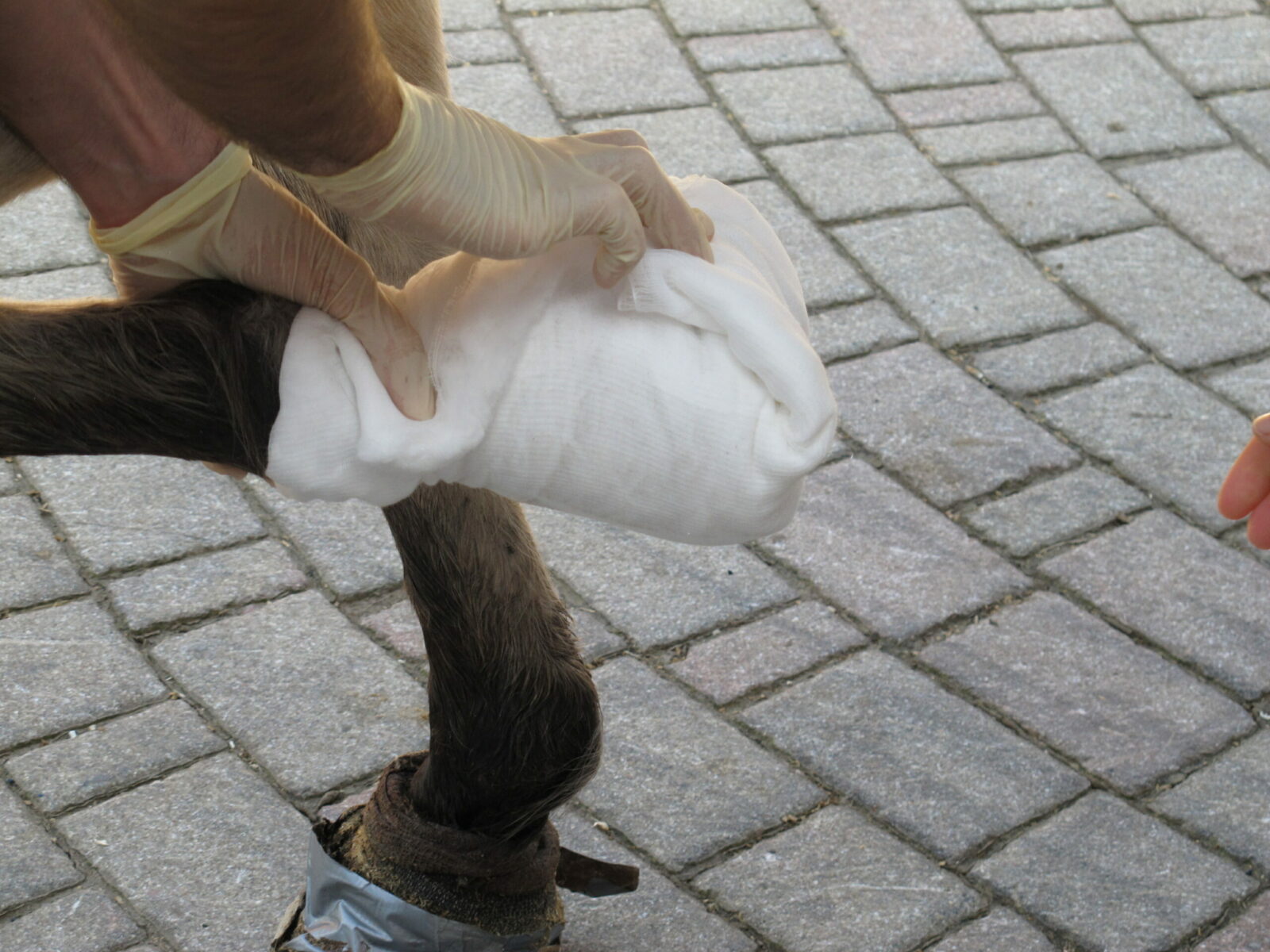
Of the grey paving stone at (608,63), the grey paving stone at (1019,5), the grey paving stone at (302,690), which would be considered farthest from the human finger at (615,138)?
the grey paving stone at (1019,5)

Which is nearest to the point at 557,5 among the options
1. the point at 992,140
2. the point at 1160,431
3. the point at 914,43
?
the point at 914,43

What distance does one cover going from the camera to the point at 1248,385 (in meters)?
3.48

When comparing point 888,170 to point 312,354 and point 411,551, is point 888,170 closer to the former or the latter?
point 411,551

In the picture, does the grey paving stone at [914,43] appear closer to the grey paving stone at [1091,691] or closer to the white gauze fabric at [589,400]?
the grey paving stone at [1091,691]

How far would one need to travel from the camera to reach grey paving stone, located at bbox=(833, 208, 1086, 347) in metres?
3.59

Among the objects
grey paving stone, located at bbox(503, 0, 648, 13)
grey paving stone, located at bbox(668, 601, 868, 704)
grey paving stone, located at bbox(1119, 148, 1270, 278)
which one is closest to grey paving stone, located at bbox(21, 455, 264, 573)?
grey paving stone, located at bbox(668, 601, 868, 704)

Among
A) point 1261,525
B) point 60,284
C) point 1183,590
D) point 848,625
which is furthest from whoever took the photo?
point 60,284

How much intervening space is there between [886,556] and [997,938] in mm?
897

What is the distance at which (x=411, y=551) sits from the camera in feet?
6.20

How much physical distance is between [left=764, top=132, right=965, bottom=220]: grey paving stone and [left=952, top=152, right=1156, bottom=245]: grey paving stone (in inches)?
4.1

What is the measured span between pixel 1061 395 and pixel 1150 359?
0.30 metres

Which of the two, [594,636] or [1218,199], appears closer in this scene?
[594,636]

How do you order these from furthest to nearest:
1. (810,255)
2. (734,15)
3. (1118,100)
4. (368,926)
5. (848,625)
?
1. (734,15)
2. (1118,100)
3. (810,255)
4. (848,625)
5. (368,926)

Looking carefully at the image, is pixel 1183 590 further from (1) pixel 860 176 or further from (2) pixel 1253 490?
(1) pixel 860 176
